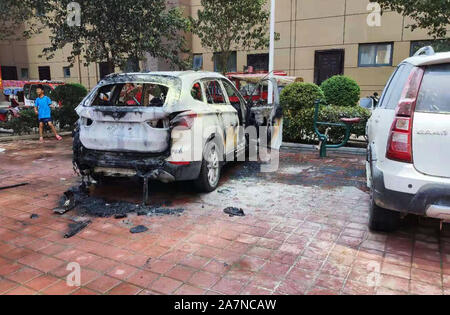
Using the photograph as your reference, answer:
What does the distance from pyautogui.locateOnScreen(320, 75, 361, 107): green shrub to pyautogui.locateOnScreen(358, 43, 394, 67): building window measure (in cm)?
692

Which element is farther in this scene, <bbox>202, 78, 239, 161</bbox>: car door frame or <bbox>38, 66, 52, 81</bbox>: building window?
<bbox>38, 66, 52, 81</bbox>: building window

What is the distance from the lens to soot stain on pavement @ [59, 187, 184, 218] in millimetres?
4668

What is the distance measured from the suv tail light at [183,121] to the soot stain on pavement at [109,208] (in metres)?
1.12

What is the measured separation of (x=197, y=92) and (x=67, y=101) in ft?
29.5

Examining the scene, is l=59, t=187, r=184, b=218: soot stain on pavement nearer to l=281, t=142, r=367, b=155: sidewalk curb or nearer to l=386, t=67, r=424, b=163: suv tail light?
l=386, t=67, r=424, b=163: suv tail light

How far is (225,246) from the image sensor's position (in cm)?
376

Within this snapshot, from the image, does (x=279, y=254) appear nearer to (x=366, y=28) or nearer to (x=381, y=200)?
(x=381, y=200)

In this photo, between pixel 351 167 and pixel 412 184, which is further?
pixel 351 167

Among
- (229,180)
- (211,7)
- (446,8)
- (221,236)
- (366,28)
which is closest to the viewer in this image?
(221,236)

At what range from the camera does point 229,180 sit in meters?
6.23

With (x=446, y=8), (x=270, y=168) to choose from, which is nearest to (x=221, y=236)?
(x=270, y=168)

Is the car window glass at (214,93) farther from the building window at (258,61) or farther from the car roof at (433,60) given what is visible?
the building window at (258,61)

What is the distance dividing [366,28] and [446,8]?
27.3 feet

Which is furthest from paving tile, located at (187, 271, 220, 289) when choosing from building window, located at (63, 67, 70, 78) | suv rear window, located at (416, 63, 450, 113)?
building window, located at (63, 67, 70, 78)
